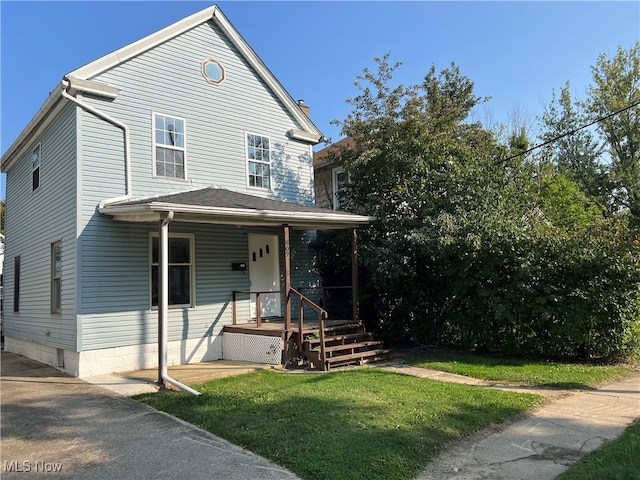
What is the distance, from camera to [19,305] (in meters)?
12.3

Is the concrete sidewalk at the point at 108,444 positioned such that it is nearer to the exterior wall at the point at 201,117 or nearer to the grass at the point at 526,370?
the exterior wall at the point at 201,117

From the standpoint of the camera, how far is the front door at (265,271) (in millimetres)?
10828

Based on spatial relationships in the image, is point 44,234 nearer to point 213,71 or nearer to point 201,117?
point 201,117

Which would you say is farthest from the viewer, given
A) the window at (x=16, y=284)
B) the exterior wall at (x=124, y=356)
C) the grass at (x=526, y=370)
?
the window at (x=16, y=284)

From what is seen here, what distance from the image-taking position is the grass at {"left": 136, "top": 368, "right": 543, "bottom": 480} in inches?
156

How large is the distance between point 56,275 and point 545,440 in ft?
31.1

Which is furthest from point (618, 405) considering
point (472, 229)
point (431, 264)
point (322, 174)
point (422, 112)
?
point (322, 174)

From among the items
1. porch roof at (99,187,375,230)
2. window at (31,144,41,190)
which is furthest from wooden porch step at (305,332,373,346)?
window at (31,144,41,190)

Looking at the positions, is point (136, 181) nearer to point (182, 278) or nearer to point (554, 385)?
point (182, 278)

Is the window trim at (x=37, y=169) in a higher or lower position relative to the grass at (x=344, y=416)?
higher

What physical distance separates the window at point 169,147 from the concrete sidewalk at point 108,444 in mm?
4756

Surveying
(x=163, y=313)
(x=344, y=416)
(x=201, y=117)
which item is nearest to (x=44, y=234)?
(x=201, y=117)

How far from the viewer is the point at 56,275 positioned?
31.8ft

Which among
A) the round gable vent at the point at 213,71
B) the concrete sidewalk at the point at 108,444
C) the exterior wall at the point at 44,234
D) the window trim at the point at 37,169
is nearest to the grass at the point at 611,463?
the concrete sidewalk at the point at 108,444
